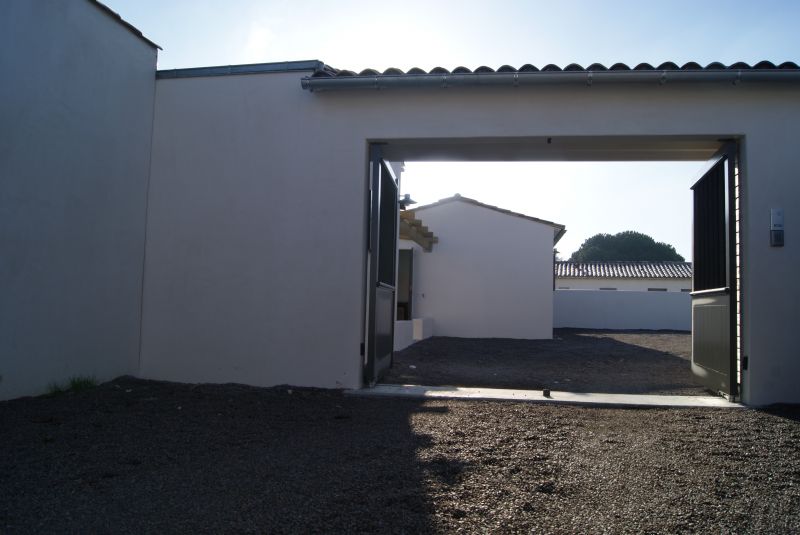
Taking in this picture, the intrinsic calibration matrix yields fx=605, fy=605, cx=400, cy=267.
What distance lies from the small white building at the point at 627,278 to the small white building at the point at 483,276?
56.5 feet

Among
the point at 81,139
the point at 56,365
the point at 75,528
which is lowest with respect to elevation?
the point at 75,528

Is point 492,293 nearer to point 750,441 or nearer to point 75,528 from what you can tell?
point 750,441

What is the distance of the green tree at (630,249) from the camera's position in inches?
2061

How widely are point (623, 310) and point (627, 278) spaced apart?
1078 centimetres

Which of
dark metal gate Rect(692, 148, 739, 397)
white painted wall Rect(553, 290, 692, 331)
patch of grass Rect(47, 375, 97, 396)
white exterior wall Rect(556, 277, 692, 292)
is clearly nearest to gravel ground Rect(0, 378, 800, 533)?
patch of grass Rect(47, 375, 97, 396)

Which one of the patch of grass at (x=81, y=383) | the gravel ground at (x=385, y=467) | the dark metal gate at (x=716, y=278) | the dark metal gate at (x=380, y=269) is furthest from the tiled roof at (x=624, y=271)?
the patch of grass at (x=81, y=383)

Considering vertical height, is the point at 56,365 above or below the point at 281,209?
below

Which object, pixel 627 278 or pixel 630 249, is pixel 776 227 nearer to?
pixel 627 278

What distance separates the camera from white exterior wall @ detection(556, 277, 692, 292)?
108ft

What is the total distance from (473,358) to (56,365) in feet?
23.2

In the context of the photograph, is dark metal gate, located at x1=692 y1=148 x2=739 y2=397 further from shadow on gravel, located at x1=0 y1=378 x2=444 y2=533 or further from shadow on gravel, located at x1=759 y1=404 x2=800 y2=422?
shadow on gravel, located at x1=0 y1=378 x2=444 y2=533

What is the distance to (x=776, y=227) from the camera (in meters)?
5.64

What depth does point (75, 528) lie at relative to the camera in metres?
2.66

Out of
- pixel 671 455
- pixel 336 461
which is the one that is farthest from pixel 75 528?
pixel 671 455
